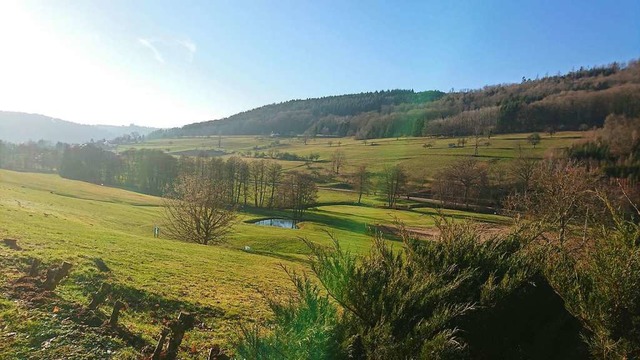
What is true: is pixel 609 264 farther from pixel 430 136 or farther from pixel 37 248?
pixel 430 136

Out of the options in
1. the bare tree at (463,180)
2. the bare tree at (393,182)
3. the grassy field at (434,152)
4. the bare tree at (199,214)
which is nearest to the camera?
the bare tree at (199,214)

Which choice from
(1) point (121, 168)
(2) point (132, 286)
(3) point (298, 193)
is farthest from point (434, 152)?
(2) point (132, 286)

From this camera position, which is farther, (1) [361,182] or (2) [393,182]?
(1) [361,182]

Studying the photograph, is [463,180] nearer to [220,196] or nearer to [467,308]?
[220,196]

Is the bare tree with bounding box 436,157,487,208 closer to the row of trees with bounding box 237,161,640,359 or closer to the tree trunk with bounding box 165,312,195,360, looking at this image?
the row of trees with bounding box 237,161,640,359

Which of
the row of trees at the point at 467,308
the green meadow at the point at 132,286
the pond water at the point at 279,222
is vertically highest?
the row of trees at the point at 467,308

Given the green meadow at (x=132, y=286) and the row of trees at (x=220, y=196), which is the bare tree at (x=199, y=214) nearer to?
the row of trees at (x=220, y=196)

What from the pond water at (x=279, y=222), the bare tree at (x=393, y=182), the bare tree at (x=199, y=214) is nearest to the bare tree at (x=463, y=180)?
the bare tree at (x=393, y=182)

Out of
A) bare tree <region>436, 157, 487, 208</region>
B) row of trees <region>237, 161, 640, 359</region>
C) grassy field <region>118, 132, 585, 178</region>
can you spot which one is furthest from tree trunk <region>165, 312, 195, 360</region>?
grassy field <region>118, 132, 585, 178</region>

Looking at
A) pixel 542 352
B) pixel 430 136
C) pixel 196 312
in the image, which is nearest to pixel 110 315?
pixel 196 312

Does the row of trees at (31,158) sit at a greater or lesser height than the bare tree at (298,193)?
greater

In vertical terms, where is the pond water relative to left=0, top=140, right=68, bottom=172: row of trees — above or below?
below

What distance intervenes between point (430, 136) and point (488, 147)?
4939cm

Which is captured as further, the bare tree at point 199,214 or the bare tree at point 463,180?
the bare tree at point 463,180
